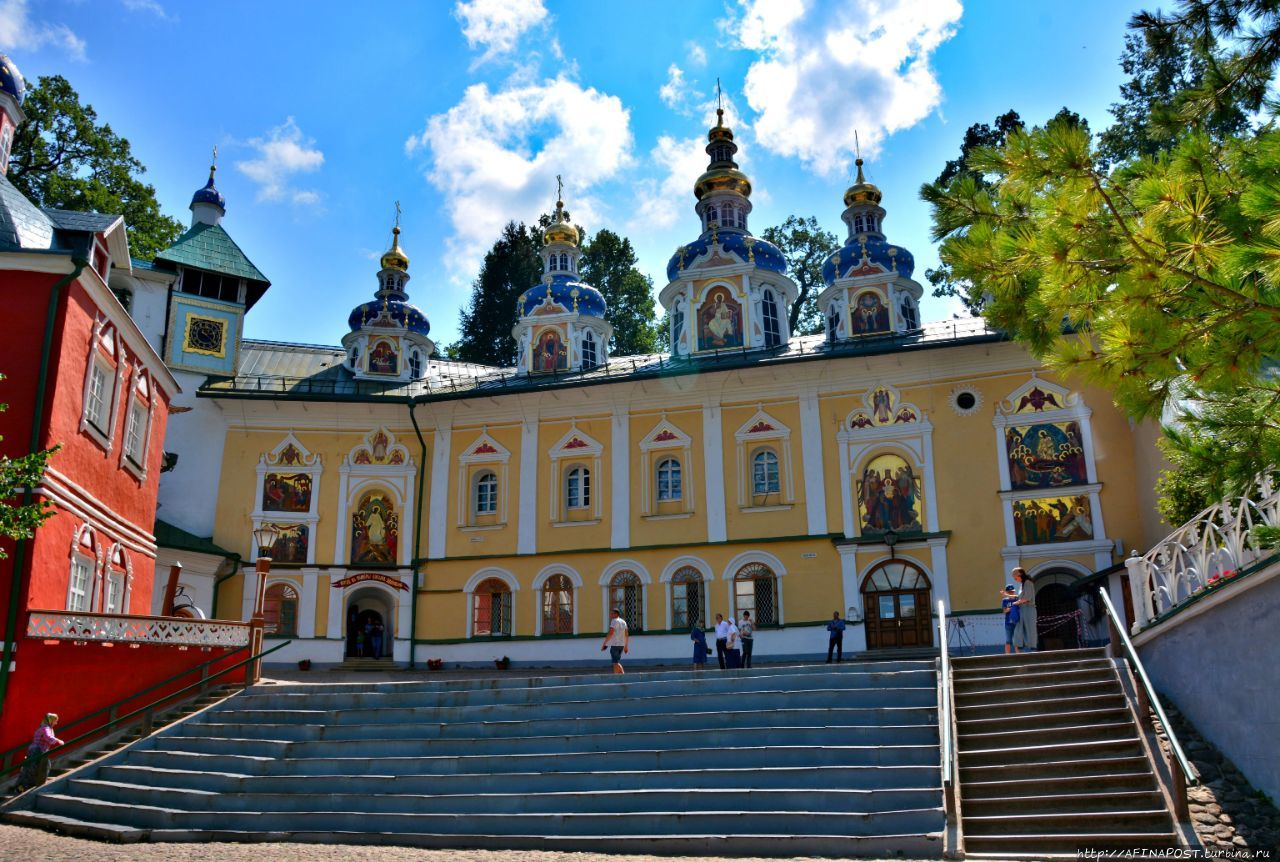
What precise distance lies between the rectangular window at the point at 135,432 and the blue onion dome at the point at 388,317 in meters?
11.9

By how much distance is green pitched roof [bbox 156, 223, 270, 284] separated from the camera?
30005 mm

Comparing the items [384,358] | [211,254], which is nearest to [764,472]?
[384,358]

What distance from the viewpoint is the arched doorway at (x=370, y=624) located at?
28.2m

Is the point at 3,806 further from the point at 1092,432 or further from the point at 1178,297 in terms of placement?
the point at 1092,432

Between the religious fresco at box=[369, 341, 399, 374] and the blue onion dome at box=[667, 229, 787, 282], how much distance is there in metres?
8.49

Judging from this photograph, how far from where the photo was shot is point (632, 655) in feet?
83.7

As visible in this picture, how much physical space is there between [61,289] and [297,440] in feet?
42.4

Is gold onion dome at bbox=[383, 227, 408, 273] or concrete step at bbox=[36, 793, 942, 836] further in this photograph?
gold onion dome at bbox=[383, 227, 408, 273]

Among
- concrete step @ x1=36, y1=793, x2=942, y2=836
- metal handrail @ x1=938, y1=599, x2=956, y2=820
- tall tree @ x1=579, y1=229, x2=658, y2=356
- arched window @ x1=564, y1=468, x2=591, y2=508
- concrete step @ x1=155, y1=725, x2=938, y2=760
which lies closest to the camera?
metal handrail @ x1=938, y1=599, x2=956, y2=820

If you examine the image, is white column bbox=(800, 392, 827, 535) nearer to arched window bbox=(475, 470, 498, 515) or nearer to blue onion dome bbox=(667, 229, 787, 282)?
blue onion dome bbox=(667, 229, 787, 282)

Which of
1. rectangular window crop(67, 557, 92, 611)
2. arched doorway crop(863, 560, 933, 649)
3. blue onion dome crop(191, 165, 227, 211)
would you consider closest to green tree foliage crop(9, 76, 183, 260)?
blue onion dome crop(191, 165, 227, 211)

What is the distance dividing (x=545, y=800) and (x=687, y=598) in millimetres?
14102

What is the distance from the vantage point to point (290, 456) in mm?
28578

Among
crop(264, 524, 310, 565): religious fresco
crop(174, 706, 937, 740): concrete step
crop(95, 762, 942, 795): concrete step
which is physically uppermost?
crop(264, 524, 310, 565): religious fresco
